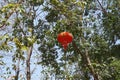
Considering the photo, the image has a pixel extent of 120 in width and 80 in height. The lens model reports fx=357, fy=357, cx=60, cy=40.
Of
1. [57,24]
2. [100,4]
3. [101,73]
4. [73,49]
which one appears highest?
[100,4]

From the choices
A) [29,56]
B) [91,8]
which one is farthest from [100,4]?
[29,56]

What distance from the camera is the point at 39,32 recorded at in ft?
37.8

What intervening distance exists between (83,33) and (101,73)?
5.04 feet

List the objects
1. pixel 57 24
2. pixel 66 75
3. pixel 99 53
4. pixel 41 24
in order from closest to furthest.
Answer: pixel 57 24 < pixel 41 24 < pixel 66 75 < pixel 99 53

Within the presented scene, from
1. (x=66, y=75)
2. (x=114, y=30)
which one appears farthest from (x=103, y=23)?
(x=66, y=75)

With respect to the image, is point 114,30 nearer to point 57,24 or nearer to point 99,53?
point 99,53

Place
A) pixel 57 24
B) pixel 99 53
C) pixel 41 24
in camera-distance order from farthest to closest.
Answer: pixel 99 53 → pixel 41 24 → pixel 57 24

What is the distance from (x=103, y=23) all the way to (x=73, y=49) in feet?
6.67

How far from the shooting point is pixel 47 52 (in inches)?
476

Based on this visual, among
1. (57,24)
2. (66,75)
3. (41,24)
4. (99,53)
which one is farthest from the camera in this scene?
(99,53)

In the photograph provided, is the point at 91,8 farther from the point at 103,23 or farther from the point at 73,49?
the point at 73,49

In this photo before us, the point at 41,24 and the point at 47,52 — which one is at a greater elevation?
the point at 41,24

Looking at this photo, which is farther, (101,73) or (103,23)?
(103,23)

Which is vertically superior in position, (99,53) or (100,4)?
(100,4)
